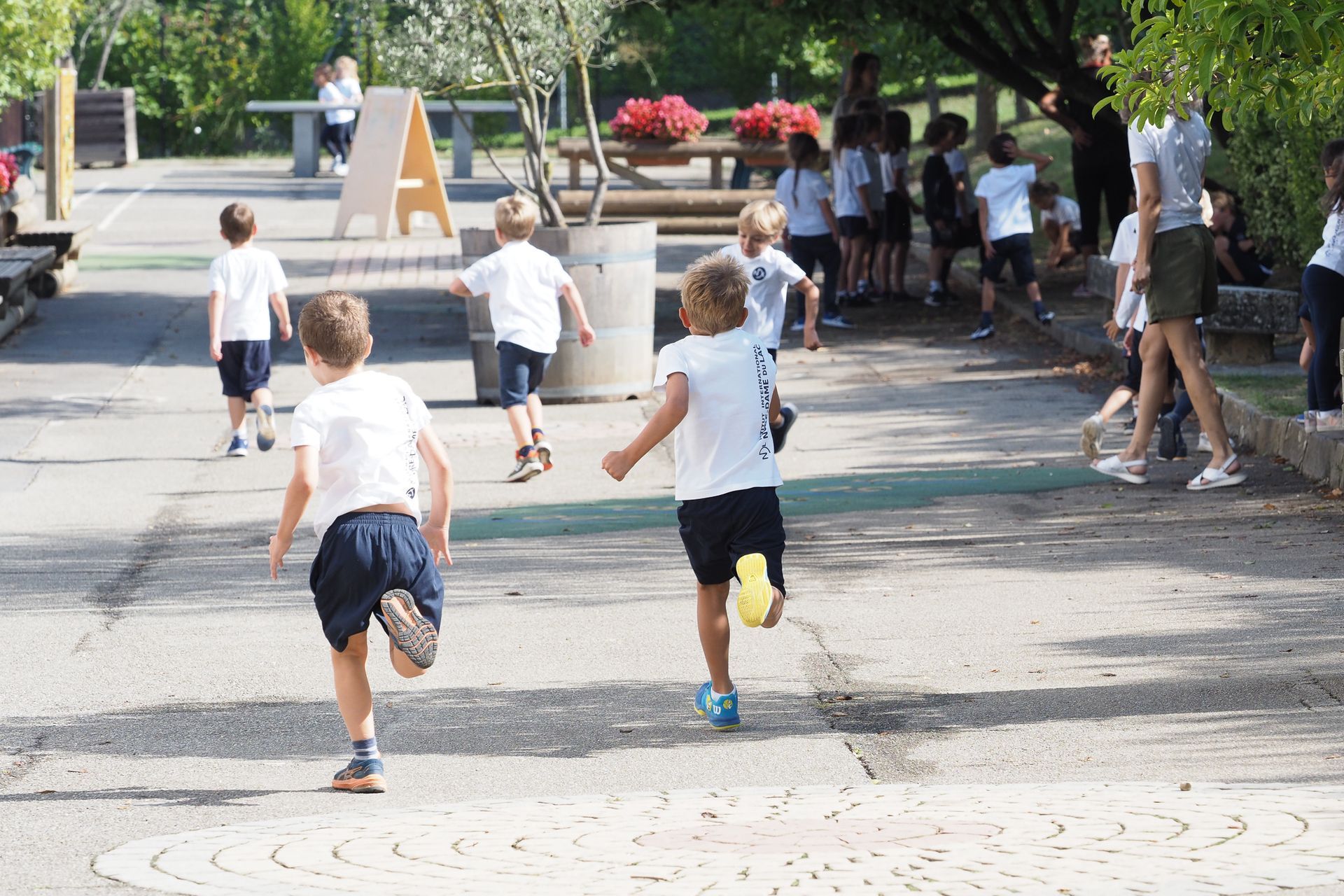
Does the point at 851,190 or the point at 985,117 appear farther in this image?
the point at 985,117

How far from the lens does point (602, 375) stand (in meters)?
12.6

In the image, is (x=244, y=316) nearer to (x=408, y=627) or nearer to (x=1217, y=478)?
(x=1217, y=478)

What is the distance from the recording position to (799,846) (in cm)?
420

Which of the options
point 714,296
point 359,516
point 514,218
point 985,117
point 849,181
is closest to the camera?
point 359,516

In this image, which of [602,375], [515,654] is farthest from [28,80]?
[515,654]

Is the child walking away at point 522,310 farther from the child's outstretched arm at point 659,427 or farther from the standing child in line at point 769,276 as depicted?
the child's outstretched arm at point 659,427

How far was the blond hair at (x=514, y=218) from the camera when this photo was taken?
10188 mm

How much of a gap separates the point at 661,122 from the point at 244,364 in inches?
500

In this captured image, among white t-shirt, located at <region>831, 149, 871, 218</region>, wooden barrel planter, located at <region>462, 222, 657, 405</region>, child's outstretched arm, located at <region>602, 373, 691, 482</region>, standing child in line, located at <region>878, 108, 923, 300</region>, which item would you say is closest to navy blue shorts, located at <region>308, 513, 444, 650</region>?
child's outstretched arm, located at <region>602, 373, 691, 482</region>

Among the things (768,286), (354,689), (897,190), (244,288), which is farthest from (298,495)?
(897,190)

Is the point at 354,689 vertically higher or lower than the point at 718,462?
lower

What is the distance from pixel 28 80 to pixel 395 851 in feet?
65.9

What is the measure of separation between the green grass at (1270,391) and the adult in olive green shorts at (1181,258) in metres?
1.18

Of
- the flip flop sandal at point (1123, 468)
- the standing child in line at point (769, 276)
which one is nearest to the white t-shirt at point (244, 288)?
→ the standing child in line at point (769, 276)
